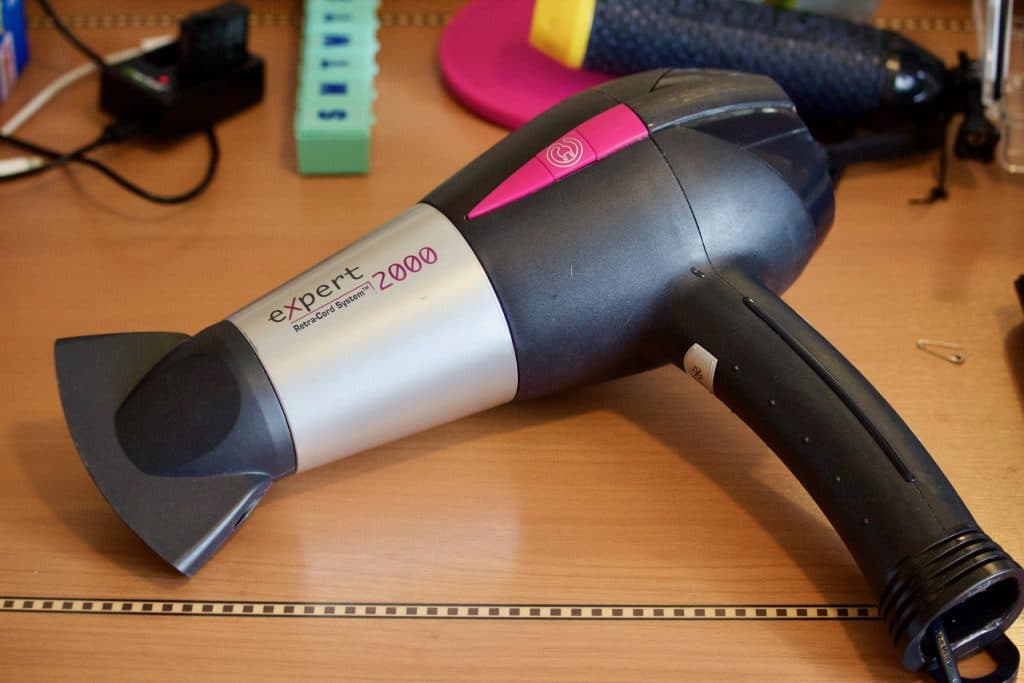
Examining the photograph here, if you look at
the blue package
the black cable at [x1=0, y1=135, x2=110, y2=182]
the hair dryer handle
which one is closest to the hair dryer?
the hair dryer handle

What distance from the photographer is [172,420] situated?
2.08ft

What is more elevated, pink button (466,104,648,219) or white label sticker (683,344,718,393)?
pink button (466,104,648,219)

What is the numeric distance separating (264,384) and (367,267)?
9 cm

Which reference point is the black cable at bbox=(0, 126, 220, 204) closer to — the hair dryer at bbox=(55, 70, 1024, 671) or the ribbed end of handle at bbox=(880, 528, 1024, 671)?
the hair dryer at bbox=(55, 70, 1024, 671)

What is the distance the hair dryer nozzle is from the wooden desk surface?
41 millimetres

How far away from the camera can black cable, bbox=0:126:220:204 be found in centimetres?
86

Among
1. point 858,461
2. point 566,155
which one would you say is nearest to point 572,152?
point 566,155

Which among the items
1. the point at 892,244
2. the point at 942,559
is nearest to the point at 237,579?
the point at 942,559

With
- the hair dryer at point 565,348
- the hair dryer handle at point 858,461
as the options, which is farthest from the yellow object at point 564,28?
the hair dryer handle at point 858,461

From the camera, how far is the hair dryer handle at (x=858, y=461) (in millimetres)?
599

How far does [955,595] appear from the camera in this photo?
584 millimetres

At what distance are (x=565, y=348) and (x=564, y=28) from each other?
Result: 0.32 meters

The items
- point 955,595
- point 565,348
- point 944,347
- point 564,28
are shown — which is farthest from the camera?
point 564,28

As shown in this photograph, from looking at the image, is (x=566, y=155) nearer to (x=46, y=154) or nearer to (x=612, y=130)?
(x=612, y=130)
